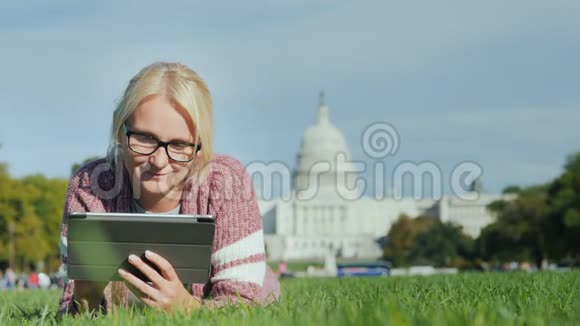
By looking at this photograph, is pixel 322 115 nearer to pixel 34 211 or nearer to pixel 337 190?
pixel 337 190

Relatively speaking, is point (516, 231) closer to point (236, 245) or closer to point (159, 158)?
point (236, 245)

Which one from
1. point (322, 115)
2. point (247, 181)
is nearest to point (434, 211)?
point (322, 115)

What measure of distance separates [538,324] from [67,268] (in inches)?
89.7

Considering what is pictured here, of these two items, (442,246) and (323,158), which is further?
(323,158)

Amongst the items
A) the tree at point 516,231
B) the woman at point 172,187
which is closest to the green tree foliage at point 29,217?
the tree at point 516,231

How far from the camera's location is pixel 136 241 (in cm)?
427

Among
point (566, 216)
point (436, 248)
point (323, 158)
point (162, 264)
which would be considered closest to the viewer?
point (162, 264)

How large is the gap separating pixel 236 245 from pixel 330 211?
171 metres

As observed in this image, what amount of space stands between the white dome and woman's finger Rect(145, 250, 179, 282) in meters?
154

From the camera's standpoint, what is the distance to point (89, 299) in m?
4.70

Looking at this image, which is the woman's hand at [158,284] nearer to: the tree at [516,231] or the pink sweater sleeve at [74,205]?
the pink sweater sleeve at [74,205]

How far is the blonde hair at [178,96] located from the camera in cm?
460

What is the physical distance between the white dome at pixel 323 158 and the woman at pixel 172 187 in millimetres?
153661

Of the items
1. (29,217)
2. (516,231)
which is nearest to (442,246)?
(516,231)
